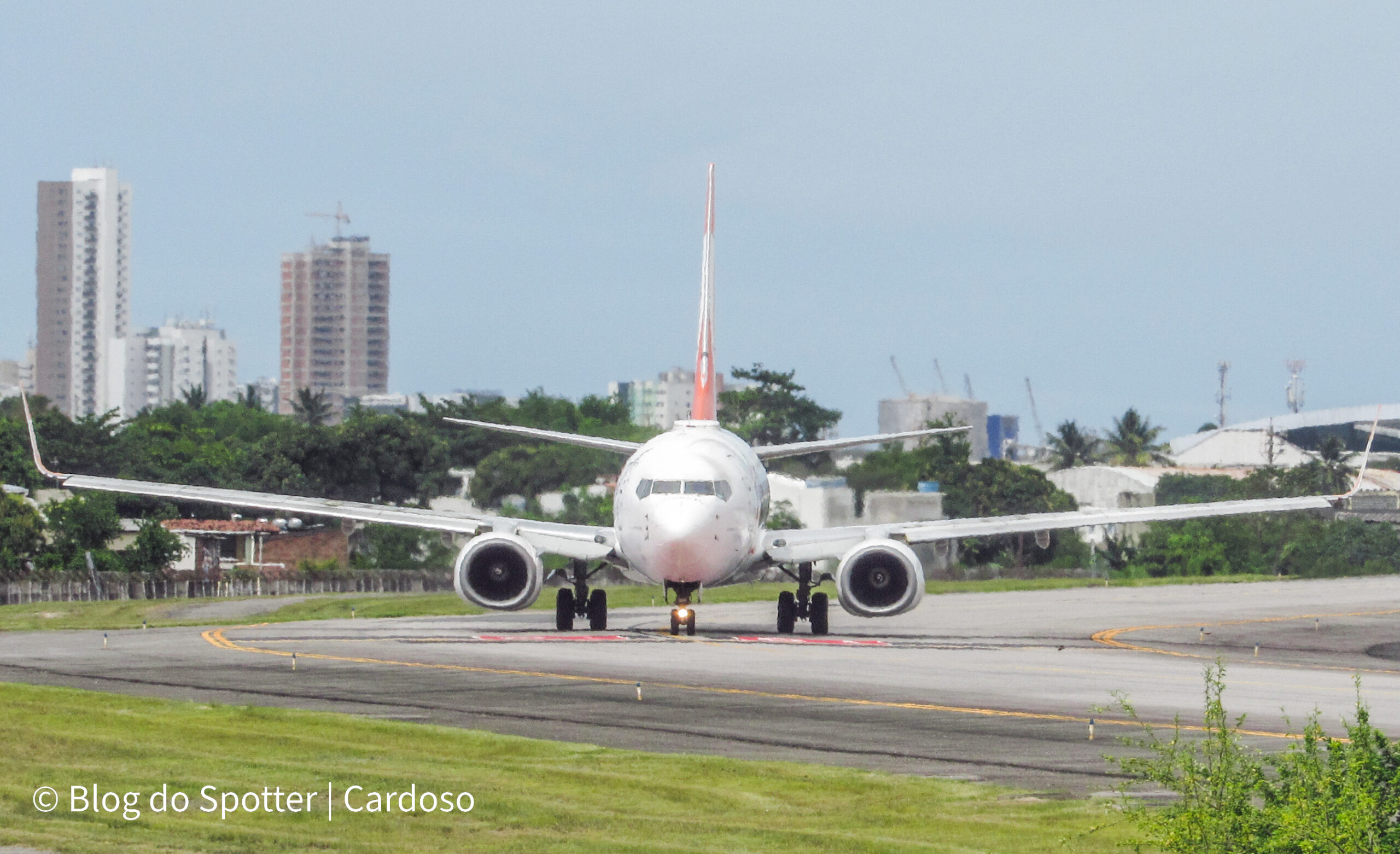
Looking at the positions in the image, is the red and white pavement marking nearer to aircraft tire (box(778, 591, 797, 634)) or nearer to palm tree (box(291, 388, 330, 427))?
aircraft tire (box(778, 591, 797, 634))

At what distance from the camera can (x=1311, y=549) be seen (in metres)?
89.5

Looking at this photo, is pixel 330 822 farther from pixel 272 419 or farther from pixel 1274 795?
pixel 272 419

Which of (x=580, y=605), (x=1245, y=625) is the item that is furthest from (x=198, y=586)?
(x=1245, y=625)

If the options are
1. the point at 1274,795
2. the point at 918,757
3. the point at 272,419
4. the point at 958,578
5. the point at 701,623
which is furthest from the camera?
the point at 272,419

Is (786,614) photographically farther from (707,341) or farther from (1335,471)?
(1335,471)

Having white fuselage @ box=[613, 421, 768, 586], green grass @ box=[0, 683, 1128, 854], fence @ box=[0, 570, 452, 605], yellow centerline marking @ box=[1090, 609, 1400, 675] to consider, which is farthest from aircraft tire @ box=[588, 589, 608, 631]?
fence @ box=[0, 570, 452, 605]

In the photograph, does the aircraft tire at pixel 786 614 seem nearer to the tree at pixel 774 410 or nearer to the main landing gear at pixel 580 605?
the main landing gear at pixel 580 605

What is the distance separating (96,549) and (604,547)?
45014 millimetres

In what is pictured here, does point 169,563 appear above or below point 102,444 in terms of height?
below

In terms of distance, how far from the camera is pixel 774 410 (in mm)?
156875

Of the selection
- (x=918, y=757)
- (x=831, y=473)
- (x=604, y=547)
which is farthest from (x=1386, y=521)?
(x=918, y=757)

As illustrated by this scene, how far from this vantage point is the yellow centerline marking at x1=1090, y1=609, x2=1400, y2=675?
35.8 m

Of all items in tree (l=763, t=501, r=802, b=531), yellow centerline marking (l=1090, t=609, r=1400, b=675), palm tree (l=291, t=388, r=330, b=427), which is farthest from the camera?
palm tree (l=291, t=388, r=330, b=427)

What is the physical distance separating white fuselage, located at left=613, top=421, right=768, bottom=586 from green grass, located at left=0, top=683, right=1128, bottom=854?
15864 millimetres
